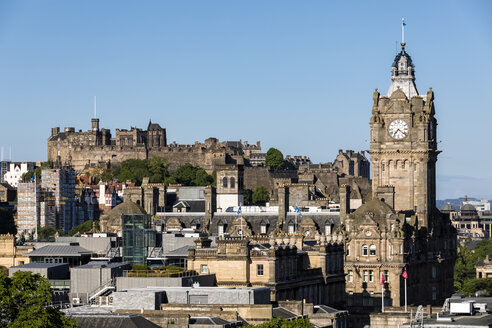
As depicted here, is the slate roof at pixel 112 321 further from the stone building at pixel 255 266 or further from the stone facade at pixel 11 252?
the stone facade at pixel 11 252

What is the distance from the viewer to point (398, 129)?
545ft

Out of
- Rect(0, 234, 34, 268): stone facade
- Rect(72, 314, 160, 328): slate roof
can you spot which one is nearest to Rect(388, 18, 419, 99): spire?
Rect(0, 234, 34, 268): stone facade

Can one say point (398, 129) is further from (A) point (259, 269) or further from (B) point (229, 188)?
(A) point (259, 269)

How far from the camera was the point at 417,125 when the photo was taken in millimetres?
165250

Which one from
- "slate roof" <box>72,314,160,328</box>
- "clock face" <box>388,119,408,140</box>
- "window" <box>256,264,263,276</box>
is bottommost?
"slate roof" <box>72,314,160,328</box>

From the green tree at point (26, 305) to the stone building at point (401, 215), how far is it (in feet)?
234

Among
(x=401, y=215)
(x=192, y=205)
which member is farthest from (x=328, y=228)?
(x=192, y=205)

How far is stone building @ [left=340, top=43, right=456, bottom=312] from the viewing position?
15175 centimetres

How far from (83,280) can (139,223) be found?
18491 mm

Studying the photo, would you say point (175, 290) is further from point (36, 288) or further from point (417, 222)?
point (417, 222)

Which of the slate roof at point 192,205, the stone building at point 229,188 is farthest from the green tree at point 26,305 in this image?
the stone building at point 229,188

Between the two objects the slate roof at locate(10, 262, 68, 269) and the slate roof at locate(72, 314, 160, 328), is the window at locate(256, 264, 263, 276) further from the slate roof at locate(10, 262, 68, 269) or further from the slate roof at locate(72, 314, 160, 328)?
the slate roof at locate(72, 314, 160, 328)

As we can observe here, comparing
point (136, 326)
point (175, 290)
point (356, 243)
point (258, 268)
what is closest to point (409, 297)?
point (356, 243)

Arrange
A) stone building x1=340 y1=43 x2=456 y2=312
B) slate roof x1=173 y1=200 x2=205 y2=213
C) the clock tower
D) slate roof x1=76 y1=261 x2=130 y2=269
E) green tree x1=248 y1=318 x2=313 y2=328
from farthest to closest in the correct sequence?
slate roof x1=173 y1=200 x2=205 y2=213, the clock tower, stone building x1=340 y1=43 x2=456 y2=312, slate roof x1=76 y1=261 x2=130 y2=269, green tree x1=248 y1=318 x2=313 y2=328
